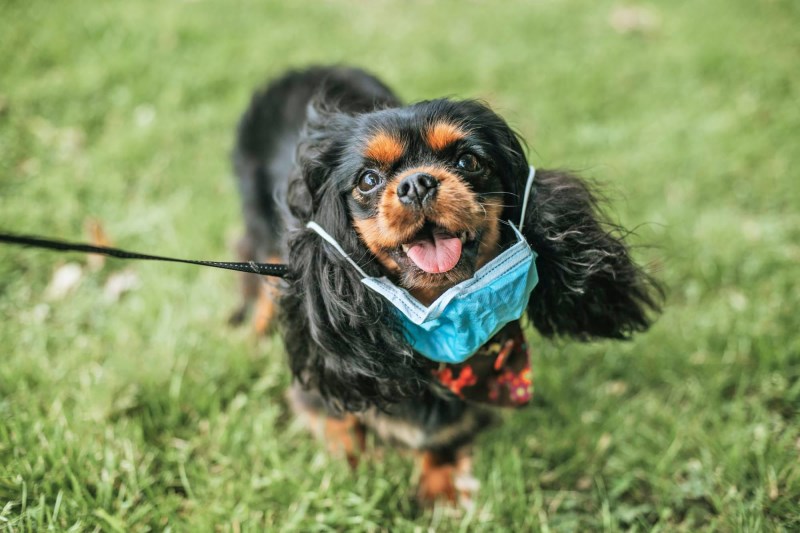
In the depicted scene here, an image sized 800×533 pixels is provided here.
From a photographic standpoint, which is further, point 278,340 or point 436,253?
point 278,340

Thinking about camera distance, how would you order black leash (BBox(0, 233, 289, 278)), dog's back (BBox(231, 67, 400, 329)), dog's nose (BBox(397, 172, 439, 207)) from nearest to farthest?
black leash (BBox(0, 233, 289, 278)) → dog's nose (BBox(397, 172, 439, 207)) → dog's back (BBox(231, 67, 400, 329))

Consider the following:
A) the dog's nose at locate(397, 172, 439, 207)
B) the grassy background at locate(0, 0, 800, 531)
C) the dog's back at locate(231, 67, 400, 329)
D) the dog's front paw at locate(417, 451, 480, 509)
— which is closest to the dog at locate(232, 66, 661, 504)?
the dog's nose at locate(397, 172, 439, 207)

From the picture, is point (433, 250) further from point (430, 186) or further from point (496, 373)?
point (496, 373)

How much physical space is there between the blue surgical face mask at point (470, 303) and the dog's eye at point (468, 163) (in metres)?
0.27

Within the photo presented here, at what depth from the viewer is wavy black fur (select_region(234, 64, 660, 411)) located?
76.9 inches

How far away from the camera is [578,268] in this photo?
2.05 m

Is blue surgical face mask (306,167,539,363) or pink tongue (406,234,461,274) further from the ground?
pink tongue (406,234,461,274)

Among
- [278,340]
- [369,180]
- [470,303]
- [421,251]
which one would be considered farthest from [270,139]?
[470,303]

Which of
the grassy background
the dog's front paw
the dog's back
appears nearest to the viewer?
the grassy background

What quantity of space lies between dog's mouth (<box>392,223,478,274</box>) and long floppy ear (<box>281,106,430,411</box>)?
164mm

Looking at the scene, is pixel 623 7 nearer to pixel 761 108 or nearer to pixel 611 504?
pixel 761 108

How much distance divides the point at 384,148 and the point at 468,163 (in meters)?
0.30

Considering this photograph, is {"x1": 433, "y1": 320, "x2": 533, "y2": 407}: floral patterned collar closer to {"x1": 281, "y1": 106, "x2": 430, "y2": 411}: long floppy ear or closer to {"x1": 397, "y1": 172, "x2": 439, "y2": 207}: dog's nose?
{"x1": 281, "y1": 106, "x2": 430, "y2": 411}: long floppy ear

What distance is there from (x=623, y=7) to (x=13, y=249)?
6044 millimetres
